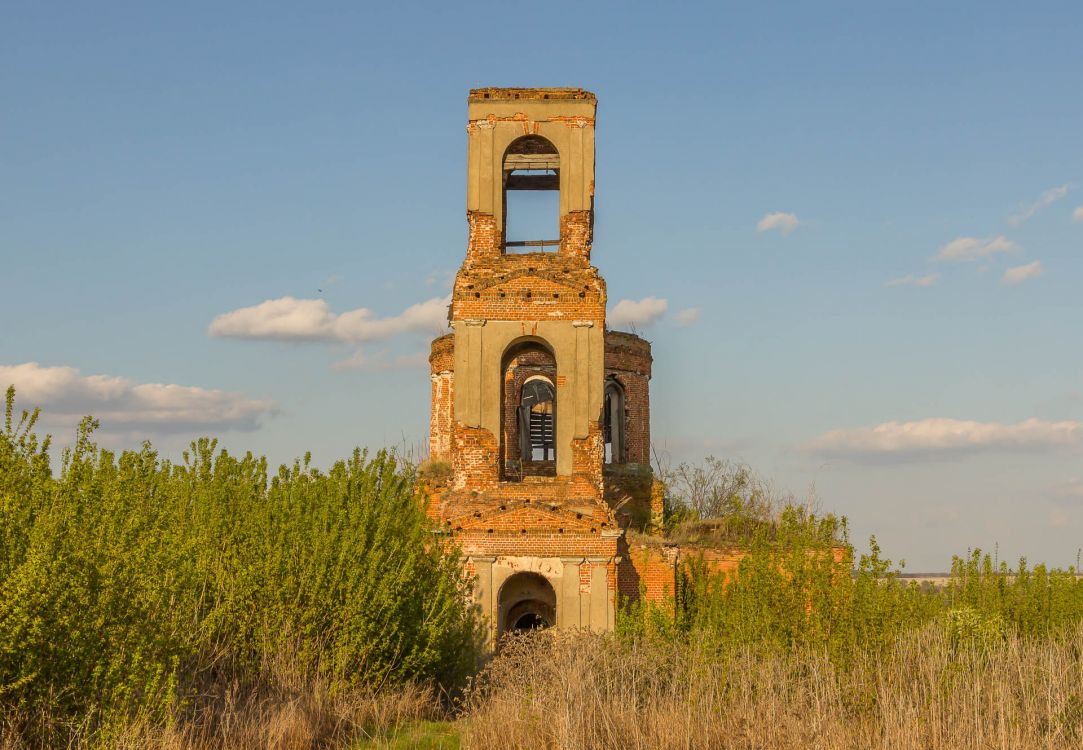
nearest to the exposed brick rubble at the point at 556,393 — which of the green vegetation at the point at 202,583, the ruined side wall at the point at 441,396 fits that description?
the green vegetation at the point at 202,583

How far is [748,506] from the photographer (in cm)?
3212

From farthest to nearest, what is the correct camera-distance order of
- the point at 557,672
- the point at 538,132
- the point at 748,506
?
the point at 748,506, the point at 538,132, the point at 557,672

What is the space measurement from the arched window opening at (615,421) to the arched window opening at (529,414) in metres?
1.35

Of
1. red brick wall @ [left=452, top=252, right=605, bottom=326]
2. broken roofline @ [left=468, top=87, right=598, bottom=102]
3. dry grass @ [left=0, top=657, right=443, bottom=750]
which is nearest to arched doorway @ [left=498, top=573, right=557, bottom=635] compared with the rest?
dry grass @ [left=0, top=657, right=443, bottom=750]

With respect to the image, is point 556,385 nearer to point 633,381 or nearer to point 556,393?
point 556,393

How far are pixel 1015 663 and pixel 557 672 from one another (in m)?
5.17

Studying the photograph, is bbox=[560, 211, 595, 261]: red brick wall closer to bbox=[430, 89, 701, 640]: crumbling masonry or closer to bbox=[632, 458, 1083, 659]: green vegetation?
bbox=[430, 89, 701, 640]: crumbling masonry

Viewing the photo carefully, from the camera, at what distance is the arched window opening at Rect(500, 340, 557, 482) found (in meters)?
27.0

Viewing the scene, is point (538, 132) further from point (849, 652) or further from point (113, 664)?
point (113, 664)

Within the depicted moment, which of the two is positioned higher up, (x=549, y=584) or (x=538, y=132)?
(x=538, y=132)

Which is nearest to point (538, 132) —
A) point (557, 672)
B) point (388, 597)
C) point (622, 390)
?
point (622, 390)

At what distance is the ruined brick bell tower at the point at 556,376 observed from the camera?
19.6 metres

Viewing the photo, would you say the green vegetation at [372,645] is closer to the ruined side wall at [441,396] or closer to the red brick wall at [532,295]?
the red brick wall at [532,295]

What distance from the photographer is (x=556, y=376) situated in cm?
2217
